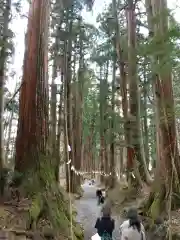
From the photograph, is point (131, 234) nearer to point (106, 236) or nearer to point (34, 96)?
point (106, 236)

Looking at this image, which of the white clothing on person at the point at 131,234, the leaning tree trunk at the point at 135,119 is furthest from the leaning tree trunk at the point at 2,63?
the leaning tree trunk at the point at 135,119

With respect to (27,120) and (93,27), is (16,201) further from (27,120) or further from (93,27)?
(93,27)

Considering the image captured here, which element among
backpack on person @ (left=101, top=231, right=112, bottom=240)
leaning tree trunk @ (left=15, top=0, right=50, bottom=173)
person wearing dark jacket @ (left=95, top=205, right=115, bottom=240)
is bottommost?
backpack on person @ (left=101, top=231, right=112, bottom=240)

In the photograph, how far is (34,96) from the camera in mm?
9602

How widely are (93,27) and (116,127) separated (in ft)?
23.3

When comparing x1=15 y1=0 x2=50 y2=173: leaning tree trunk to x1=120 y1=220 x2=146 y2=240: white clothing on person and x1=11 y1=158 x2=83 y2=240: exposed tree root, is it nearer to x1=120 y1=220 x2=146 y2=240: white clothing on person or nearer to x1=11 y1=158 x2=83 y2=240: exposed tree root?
x1=11 y1=158 x2=83 y2=240: exposed tree root

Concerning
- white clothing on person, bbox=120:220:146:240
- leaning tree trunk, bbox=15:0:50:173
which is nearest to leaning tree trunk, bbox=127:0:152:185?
leaning tree trunk, bbox=15:0:50:173

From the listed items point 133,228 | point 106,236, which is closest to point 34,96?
point 106,236

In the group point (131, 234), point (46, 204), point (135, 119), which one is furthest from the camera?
point (135, 119)

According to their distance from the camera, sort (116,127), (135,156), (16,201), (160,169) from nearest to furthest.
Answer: (16,201) < (160,169) < (135,156) < (116,127)

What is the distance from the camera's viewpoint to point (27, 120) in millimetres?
9375

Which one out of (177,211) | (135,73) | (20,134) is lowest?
(177,211)

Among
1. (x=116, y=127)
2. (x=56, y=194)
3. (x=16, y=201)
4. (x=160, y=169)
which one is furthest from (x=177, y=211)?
(x=116, y=127)

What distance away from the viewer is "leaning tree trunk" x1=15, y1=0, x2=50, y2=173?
29.9 feet
